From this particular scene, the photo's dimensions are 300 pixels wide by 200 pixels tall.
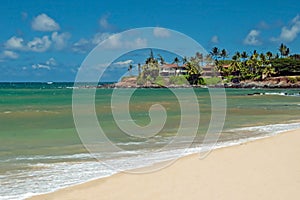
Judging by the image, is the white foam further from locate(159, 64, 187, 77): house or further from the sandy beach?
locate(159, 64, 187, 77): house

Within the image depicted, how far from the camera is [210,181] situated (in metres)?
7.33

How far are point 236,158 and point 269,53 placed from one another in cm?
11886

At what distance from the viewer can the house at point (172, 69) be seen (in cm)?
12433

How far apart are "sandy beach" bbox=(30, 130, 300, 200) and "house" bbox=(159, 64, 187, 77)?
114 m

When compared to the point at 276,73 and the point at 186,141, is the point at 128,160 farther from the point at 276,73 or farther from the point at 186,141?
the point at 276,73

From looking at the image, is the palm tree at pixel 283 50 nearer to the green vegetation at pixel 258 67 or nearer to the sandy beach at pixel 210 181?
the green vegetation at pixel 258 67

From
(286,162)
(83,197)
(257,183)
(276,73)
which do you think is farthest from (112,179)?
(276,73)

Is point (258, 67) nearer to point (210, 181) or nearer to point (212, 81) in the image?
point (212, 81)

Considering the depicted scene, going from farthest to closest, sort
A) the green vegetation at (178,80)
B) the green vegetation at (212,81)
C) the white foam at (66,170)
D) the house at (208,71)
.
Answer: the house at (208,71) < the green vegetation at (178,80) < the green vegetation at (212,81) < the white foam at (66,170)

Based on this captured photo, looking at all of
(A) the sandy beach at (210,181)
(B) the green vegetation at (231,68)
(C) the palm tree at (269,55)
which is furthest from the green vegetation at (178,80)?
(A) the sandy beach at (210,181)

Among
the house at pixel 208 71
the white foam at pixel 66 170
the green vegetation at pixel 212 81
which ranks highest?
the house at pixel 208 71

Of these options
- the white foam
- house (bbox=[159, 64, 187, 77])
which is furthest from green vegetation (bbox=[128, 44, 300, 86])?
the white foam

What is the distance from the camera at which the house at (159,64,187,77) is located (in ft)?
408

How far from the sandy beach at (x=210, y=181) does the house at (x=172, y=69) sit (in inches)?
4507
